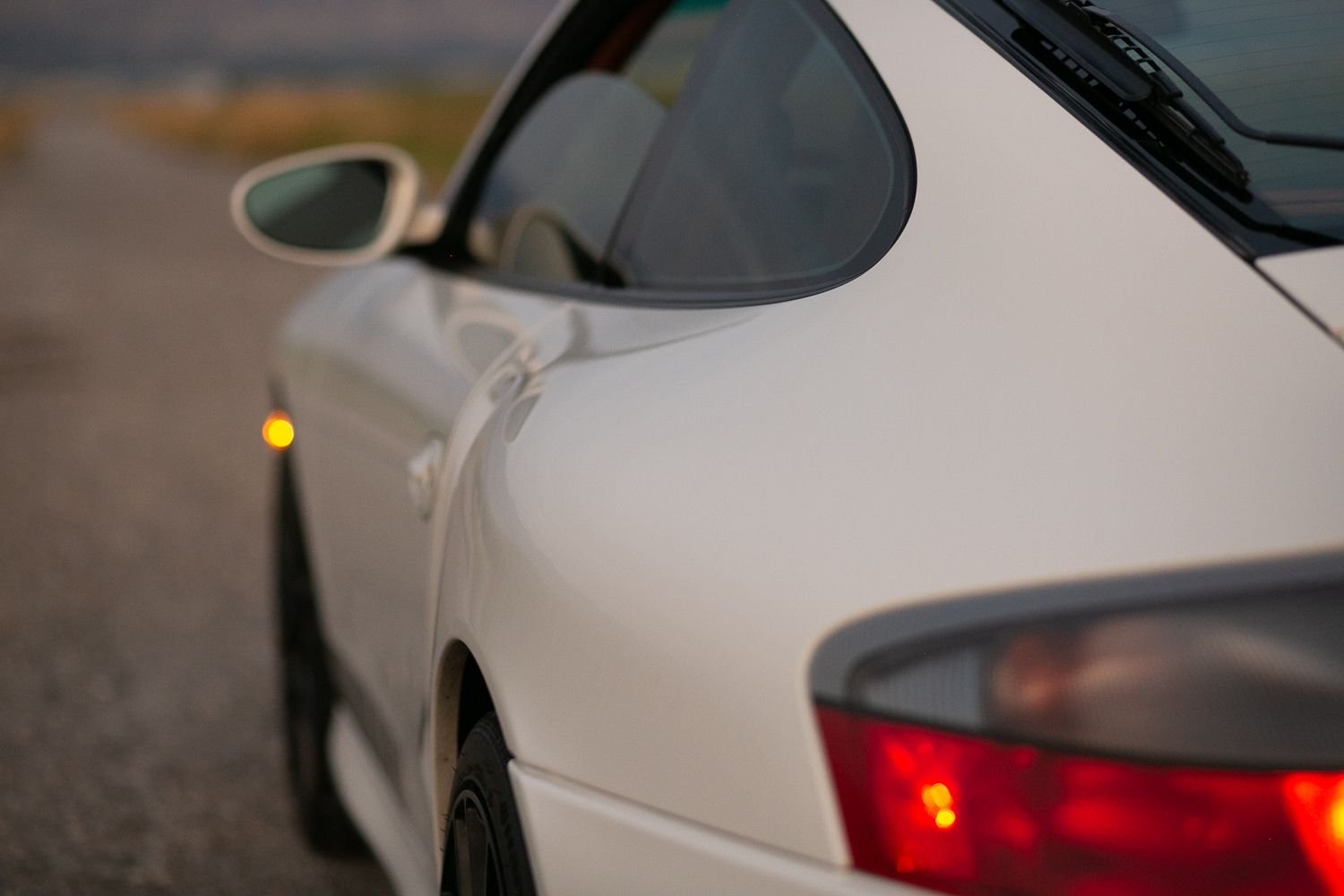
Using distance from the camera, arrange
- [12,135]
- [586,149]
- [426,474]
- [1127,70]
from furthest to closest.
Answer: [12,135] < [586,149] < [426,474] < [1127,70]

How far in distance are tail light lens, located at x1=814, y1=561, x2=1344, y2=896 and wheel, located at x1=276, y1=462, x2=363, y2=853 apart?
247cm

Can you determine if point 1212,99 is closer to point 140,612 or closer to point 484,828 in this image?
point 484,828

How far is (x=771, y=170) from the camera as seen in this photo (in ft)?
6.63

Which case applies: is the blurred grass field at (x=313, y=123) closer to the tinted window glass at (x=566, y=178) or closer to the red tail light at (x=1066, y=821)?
the tinted window glass at (x=566, y=178)

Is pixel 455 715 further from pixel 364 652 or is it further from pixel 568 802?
pixel 364 652

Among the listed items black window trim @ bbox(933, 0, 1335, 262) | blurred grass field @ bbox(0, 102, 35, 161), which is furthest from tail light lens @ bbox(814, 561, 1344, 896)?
blurred grass field @ bbox(0, 102, 35, 161)

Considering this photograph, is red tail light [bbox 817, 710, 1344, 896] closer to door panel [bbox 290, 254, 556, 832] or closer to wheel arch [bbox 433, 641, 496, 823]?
wheel arch [bbox 433, 641, 496, 823]

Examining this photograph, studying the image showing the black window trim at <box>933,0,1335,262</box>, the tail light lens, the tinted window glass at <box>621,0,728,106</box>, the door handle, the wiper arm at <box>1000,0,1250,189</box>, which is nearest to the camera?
the tail light lens

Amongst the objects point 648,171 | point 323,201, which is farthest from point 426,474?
point 323,201

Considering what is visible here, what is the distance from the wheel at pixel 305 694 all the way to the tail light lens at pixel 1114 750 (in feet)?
8.10

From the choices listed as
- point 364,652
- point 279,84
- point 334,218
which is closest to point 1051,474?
point 364,652

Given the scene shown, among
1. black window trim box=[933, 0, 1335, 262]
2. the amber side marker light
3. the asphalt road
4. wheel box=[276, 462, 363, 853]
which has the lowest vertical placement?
the asphalt road

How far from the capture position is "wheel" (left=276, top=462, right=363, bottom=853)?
11.9 ft

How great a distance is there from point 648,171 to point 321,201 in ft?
4.63
